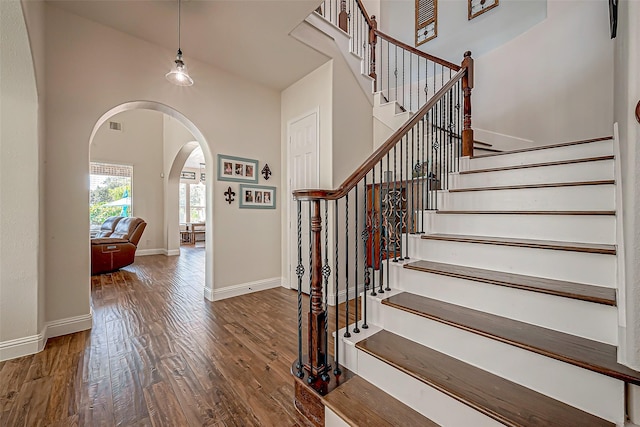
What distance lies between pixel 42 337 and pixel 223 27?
10.7 ft

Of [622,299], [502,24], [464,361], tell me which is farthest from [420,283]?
[502,24]

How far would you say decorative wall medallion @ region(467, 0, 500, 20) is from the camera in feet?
12.2

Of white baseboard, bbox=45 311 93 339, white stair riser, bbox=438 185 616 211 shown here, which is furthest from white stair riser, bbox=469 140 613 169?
white baseboard, bbox=45 311 93 339

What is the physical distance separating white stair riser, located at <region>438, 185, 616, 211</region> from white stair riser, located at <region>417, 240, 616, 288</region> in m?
0.49

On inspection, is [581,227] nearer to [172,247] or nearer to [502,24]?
[502,24]

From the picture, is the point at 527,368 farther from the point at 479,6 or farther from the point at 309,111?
the point at 479,6

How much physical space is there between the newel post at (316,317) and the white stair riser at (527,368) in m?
0.51

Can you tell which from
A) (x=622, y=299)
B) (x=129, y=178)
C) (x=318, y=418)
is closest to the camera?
(x=622, y=299)

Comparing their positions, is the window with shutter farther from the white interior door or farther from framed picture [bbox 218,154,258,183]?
framed picture [bbox 218,154,258,183]

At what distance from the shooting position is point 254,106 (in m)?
3.75

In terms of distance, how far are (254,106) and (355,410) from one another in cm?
373

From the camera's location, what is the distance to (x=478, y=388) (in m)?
1.12

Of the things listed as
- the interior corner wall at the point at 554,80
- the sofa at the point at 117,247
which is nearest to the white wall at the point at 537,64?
the interior corner wall at the point at 554,80

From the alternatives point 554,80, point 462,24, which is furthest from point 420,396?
point 462,24
